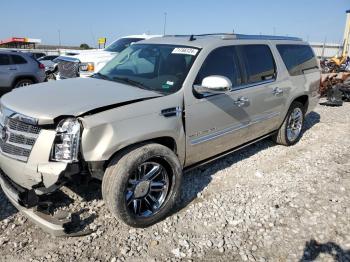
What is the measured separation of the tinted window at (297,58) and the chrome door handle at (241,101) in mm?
1482

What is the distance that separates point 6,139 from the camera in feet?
11.2

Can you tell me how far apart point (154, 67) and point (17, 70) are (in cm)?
834

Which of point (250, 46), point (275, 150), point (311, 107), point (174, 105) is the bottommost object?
point (275, 150)

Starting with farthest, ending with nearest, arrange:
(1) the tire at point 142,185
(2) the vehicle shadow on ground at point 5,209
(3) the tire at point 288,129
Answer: (3) the tire at point 288,129 → (2) the vehicle shadow on ground at point 5,209 → (1) the tire at point 142,185

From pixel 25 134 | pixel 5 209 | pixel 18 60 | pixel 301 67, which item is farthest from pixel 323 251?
pixel 18 60

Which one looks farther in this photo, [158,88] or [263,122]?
[263,122]

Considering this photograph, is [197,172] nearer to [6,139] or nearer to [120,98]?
[120,98]

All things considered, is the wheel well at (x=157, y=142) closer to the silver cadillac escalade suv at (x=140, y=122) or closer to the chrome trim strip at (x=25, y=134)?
the silver cadillac escalade suv at (x=140, y=122)

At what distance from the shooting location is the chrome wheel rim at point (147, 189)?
3541 mm

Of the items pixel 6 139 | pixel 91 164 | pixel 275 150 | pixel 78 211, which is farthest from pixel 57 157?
pixel 275 150

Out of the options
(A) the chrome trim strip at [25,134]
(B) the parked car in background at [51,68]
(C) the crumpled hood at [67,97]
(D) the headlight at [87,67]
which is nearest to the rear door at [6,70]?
(B) the parked car in background at [51,68]

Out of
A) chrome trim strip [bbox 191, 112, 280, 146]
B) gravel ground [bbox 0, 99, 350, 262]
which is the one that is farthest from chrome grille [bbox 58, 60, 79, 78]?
chrome trim strip [bbox 191, 112, 280, 146]

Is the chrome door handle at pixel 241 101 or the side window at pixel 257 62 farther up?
the side window at pixel 257 62

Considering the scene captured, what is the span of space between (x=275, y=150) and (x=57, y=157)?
416 centimetres
